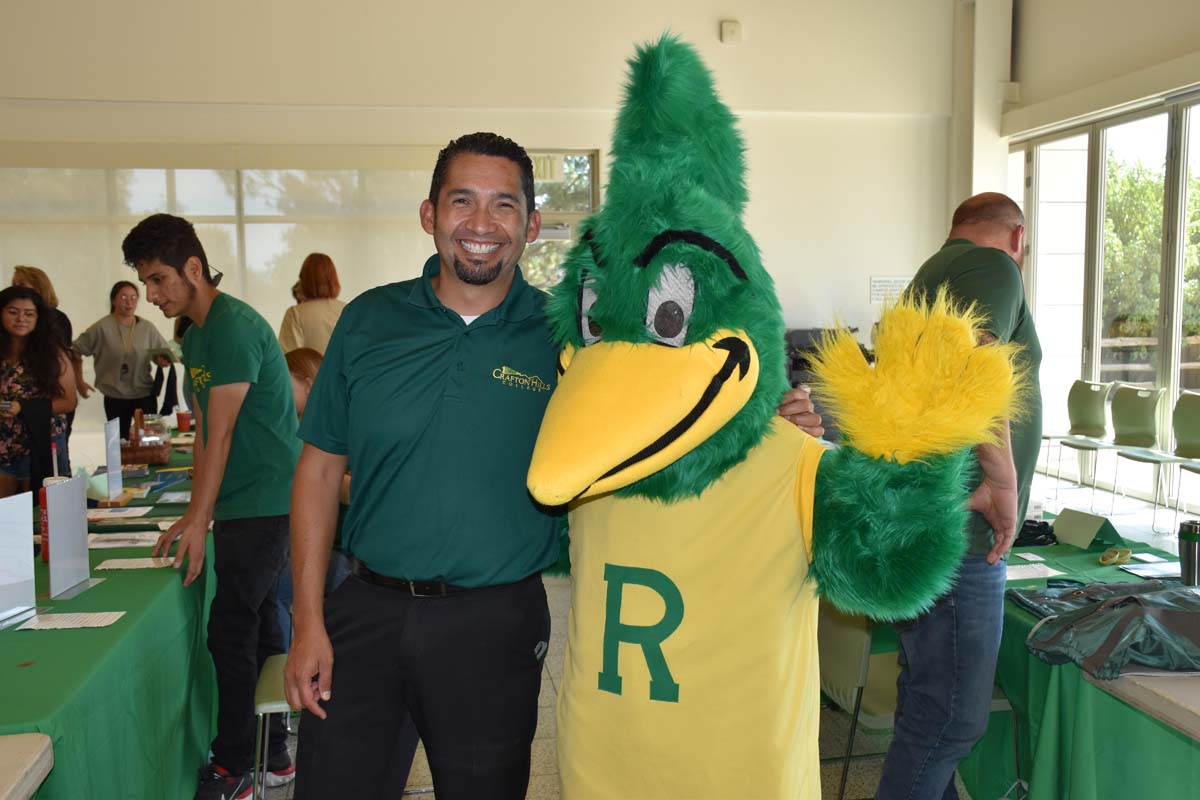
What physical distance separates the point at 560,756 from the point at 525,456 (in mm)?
469

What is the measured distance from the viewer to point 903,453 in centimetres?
112

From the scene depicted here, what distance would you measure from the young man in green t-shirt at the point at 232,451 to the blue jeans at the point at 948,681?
1705 mm

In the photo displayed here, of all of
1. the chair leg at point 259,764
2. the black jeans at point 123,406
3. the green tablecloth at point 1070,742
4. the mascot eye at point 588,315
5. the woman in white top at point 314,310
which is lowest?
the chair leg at point 259,764

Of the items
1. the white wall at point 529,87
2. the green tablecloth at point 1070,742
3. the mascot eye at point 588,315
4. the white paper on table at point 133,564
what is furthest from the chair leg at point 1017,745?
the white wall at point 529,87

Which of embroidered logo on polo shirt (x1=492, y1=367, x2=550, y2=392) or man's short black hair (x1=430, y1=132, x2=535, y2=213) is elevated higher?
man's short black hair (x1=430, y1=132, x2=535, y2=213)

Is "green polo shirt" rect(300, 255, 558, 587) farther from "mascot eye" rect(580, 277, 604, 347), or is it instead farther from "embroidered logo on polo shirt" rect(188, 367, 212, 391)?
"embroidered logo on polo shirt" rect(188, 367, 212, 391)

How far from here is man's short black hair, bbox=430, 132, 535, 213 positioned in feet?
5.20

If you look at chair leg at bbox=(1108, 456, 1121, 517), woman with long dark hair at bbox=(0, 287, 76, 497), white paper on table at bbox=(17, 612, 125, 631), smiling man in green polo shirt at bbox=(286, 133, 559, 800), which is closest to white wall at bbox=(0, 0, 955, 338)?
chair leg at bbox=(1108, 456, 1121, 517)

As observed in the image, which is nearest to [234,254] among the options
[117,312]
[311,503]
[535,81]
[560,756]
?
[117,312]

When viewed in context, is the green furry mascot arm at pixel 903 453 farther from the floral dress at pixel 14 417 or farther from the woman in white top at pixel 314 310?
the woman in white top at pixel 314 310

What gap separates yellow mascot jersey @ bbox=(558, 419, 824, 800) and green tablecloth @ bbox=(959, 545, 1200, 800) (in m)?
0.94

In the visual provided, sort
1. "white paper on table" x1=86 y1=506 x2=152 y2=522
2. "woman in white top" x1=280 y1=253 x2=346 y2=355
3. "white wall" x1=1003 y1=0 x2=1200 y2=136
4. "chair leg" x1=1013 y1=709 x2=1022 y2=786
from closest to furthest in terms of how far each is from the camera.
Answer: "chair leg" x1=1013 y1=709 x2=1022 y2=786 < "white paper on table" x1=86 y1=506 x2=152 y2=522 < "woman in white top" x1=280 y1=253 x2=346 y2=355 < "white wall" x1=1003 y1=0 x2=1200 y2=136

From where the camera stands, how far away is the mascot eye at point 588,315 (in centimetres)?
125

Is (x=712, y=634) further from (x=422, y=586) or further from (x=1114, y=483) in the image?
(x=1114, y=483)
